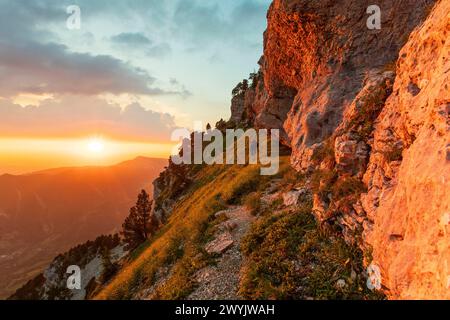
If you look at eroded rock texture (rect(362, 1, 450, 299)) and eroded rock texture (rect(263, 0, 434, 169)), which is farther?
eroded rock texture (rect(263, 0, 434, 169))

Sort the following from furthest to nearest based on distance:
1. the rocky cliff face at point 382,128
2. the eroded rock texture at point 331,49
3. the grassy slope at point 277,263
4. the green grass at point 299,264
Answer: the eroded rock texture at point 331,49 → the grassy slope at point 277,263 → the green grass at point 299,264 → the rocky cliff face at point 382,128

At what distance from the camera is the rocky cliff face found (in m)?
8.46

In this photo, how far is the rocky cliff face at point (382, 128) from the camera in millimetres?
8461

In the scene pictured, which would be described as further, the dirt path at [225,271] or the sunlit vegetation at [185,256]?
the sunlit vegetation at [185,256]

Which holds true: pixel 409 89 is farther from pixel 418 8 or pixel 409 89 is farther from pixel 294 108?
pixel 294 108

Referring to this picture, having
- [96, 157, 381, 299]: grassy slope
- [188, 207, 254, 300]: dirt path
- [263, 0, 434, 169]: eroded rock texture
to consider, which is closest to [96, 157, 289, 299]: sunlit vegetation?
[96, 157, 381, 299]: grassy slope

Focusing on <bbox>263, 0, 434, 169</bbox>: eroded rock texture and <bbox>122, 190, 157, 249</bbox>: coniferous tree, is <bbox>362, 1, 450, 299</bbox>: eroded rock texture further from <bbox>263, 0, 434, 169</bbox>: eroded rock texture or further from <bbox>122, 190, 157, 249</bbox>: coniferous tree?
<bbox>122, 190, 157, 249</bbox>: coniferous tree

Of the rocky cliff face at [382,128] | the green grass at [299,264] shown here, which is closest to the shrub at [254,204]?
the rocky cliff face at [382,128]

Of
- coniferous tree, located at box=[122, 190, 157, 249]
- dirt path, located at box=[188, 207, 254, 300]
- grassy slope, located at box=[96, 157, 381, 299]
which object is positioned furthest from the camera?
coniferous tree, located at box=[122, 190, 157, 249]

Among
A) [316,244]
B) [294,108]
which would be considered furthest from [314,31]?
[316,244]

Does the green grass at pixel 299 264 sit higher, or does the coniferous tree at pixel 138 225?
the green grass at pixel 299 264

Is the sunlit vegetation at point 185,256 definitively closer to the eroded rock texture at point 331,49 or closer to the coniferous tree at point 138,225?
the eroded rock texture at point 331,49

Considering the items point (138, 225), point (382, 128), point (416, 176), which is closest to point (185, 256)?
point (382, 128)
